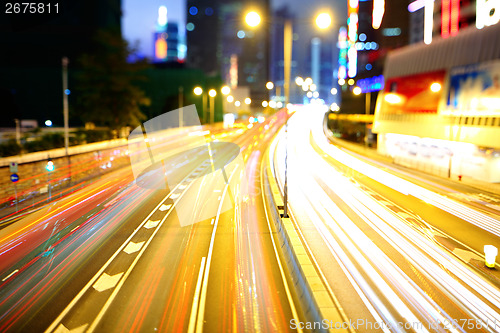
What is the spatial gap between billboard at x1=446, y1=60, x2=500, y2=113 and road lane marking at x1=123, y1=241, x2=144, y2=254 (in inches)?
1034

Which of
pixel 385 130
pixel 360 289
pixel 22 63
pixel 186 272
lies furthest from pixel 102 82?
pixel 22 63

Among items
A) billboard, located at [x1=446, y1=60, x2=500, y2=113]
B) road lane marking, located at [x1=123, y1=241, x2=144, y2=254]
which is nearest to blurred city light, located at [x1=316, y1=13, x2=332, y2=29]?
road lane marking, located at [x1=123, y1=241, x2=144, y2=254]

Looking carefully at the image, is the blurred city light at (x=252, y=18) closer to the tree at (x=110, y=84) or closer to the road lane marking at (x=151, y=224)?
the road lane marking at (x=151, y=224)

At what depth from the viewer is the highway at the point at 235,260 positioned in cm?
835

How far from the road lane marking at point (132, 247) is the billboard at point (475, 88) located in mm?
26255

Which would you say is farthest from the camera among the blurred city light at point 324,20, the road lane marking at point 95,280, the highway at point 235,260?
the blurred city light at point 324,20

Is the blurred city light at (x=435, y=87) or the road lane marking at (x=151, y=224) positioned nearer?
the road lane marking at (x=151, y=224)

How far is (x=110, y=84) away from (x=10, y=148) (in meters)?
20.6

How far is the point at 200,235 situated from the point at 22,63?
87.7 meters

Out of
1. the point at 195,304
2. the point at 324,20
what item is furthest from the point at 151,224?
the point at 324,20

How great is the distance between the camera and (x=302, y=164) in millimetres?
34500

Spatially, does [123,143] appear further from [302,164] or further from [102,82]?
[302,164]

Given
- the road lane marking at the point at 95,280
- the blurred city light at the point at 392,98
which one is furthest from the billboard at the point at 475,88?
the road lane marking at the point at 95,280

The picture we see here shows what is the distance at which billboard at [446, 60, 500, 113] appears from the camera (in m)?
28.1
